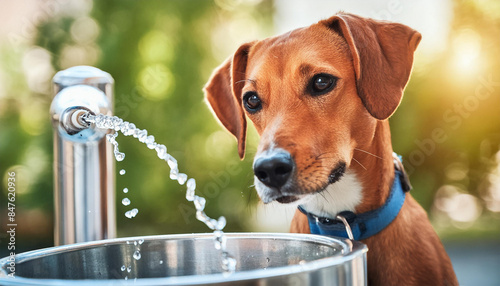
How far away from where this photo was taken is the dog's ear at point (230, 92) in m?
1.85

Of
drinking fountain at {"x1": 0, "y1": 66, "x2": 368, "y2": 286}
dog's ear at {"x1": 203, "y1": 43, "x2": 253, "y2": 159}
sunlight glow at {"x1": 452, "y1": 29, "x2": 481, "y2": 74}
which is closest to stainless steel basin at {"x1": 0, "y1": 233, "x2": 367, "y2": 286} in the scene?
drinking fountain at {"x1": 0, "y1": 66, "x2": 368, "y2": 286}

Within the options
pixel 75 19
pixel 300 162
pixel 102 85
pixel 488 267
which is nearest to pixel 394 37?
pixel 300 162

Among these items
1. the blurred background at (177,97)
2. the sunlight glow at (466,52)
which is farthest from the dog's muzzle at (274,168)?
the sunlight glow at (466,52)

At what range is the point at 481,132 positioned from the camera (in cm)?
569

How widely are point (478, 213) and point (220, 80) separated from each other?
502 cm

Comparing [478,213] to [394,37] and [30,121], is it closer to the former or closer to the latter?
[30,121]

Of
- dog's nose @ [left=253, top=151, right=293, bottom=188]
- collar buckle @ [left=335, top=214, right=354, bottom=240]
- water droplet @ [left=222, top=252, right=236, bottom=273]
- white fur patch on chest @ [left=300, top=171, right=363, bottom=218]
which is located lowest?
water droplet @ [left=222, top=252, right=236, bottom=273]

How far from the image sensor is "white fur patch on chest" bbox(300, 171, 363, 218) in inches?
60.0

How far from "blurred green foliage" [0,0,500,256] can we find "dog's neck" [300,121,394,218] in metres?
3.23

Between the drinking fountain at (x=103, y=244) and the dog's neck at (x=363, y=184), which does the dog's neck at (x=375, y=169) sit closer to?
the dog's neck at (x=363, y=184)

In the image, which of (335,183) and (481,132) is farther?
(481,132)

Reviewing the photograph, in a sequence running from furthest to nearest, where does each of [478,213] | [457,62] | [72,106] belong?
[478,213] → [457,62] → [72,106]

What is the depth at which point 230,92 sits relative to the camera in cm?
189

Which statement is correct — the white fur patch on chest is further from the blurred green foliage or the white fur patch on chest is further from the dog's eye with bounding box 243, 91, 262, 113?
the blurred green foliage
